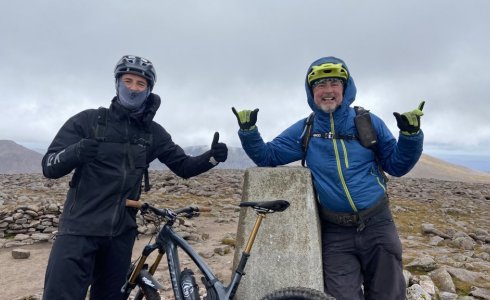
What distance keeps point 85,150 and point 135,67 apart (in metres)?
1.37

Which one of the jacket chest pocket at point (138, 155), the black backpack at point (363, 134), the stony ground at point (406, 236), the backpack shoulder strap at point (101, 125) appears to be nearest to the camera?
the backpack shoulder strap at point (101, 125)

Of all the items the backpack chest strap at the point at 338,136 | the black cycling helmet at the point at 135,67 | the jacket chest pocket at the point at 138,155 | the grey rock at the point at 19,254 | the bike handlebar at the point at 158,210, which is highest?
the black cycling helmet at the point at 135,67

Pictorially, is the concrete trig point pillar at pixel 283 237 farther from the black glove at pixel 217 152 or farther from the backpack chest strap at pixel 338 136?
the backpack chest strap at pixel 338 136

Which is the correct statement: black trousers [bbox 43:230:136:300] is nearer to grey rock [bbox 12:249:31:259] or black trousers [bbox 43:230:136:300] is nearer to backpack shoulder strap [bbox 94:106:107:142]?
backpack shoulder strap [bbox 94:106:107:142]

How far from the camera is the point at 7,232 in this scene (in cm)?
1295

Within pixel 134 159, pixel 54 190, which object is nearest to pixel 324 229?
pixel 134 159

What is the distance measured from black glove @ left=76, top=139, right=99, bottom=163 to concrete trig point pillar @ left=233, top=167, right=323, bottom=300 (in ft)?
7.14

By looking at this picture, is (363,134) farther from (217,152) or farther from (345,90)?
(217,152)

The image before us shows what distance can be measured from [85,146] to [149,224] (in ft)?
31.6

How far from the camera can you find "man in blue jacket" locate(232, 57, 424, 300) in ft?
15.7

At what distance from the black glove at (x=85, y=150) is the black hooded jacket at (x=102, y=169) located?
0.05m

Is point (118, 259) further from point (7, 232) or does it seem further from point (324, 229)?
point (7, 232)

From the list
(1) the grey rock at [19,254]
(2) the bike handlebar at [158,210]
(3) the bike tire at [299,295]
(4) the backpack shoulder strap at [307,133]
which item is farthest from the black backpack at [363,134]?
(1) the grey rock at [19,254]

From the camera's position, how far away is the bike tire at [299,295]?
3.85 m
